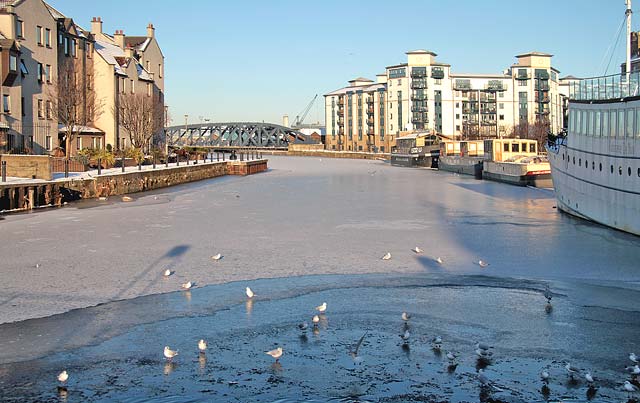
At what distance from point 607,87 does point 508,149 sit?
136 feet

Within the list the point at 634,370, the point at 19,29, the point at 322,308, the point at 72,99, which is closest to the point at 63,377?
the point at 322,308

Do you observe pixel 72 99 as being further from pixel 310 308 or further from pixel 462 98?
pixel 462 98

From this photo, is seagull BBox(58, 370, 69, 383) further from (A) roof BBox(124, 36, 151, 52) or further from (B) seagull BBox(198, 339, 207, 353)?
(A) roof BBox(124, 36, 151, 52)

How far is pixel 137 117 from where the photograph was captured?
68.0m

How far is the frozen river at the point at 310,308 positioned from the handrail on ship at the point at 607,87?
197 inches

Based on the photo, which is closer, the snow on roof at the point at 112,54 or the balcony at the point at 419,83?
the snow on roof at the point at 112,54

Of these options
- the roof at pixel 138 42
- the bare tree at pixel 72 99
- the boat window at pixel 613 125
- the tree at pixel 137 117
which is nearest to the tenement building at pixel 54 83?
the bare tree at pixel 72 99

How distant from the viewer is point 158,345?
496 inches

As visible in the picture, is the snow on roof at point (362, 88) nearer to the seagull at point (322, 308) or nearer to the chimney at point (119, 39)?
the chimney at point (119, 39)

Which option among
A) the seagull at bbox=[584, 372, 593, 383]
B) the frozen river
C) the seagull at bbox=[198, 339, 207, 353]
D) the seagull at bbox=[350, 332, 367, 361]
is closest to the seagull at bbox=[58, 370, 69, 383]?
the frozen river

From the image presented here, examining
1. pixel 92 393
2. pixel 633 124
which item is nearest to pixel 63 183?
pixel 633 124

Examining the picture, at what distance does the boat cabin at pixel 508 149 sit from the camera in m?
70.1

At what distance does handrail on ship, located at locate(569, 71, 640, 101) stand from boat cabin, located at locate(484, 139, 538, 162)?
1409 inches

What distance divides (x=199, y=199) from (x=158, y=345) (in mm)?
30679
